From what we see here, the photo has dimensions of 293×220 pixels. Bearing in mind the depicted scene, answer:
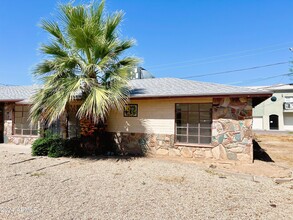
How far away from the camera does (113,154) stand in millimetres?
9375

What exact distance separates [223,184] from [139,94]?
16.9 ft

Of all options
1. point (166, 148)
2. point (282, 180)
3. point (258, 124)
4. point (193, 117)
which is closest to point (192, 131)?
point (193, 117)

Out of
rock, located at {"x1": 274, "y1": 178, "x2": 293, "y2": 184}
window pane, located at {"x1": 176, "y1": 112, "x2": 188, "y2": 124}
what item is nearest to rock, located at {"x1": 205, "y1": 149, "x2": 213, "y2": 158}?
window pane, located at {"x1": 176, "y1": 112, "x2": 188, "y2": 124}

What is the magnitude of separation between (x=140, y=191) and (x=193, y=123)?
5076mm

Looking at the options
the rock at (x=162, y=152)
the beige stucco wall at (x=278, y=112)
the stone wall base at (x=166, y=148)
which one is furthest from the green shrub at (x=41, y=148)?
the beige stucco wall at (x=278, y=112)

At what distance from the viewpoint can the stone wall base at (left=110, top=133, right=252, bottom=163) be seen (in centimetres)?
811

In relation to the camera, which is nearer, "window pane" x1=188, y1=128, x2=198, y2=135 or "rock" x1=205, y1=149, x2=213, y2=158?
"rock" x1=205, y1=149, x2=213, y2=158

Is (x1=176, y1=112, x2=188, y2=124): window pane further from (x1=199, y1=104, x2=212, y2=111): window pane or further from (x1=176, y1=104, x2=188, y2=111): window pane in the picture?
(x1=199, y1=104, x2=212, y2=111): window pane

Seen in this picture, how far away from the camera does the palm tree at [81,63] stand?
25.5 ft

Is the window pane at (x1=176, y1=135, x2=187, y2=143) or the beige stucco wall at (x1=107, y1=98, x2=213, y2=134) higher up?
the beige stucco wall at (x1=107, y1=98, x2=213, y2=134)

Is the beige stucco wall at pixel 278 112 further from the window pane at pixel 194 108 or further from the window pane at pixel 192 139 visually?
the window pane at pixel 192 139

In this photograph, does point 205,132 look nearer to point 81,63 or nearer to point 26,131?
point 81,63

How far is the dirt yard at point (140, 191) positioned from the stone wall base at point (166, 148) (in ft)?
1.98

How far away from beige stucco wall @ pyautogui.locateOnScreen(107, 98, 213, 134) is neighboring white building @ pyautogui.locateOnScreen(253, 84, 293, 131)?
26.0 metres
